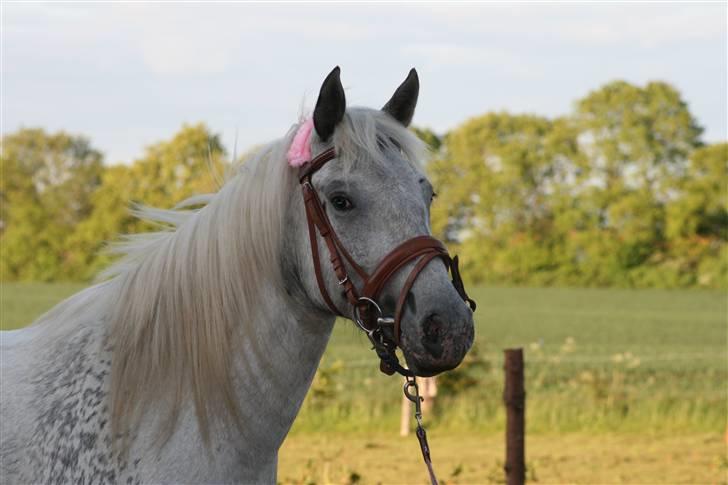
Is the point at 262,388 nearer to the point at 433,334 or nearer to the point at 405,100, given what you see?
the point at 433,334

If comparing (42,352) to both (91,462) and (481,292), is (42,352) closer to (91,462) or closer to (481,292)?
(91,462)

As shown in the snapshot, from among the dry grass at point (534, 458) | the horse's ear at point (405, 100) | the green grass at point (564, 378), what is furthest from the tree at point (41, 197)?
the horse's ear at point (405, 100)

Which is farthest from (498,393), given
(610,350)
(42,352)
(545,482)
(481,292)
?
(481,292)

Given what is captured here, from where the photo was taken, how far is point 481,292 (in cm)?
4956

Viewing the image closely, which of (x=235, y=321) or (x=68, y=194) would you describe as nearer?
A: (x=235, y=321)

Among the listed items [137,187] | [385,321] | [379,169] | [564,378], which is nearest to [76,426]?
[385,321]

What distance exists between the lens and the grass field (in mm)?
10930

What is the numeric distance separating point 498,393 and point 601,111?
5519 cm

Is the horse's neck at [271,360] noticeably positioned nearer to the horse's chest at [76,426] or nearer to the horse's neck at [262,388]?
the horse's neck at [262,388]

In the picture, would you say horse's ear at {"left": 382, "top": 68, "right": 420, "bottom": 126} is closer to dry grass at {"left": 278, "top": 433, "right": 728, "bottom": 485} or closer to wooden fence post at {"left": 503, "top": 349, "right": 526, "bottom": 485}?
wooden fence post at {"left": 503, "top": 349, "right": 526, "bottom": 485}

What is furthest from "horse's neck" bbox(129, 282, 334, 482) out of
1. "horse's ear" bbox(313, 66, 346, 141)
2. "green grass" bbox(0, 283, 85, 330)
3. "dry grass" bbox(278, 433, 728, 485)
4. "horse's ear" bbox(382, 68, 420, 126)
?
"green grass" bbox(0, 283, 85, 330)

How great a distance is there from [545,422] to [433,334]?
1241cm

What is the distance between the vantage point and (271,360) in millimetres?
3303

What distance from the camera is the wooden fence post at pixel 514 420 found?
7.41 meters
